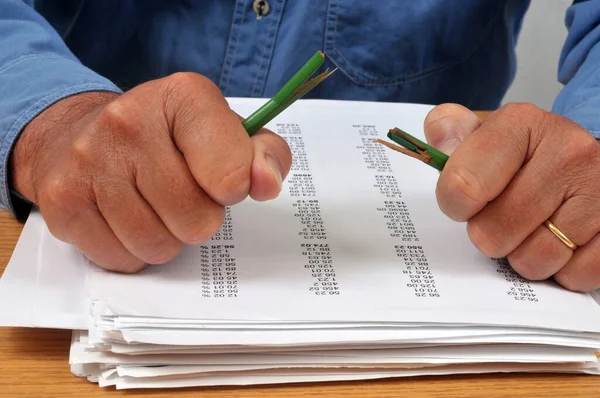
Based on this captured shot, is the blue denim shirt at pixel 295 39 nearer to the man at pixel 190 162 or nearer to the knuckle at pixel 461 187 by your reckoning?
the man at pixel 190 162

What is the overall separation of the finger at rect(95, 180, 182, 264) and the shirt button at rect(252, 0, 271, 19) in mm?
466

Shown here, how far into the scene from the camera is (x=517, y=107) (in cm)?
54

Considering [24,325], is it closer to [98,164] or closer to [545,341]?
[98,164]

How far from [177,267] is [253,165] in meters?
0.10

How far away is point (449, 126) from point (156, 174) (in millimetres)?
238

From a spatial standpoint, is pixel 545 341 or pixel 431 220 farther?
pixel 431 220

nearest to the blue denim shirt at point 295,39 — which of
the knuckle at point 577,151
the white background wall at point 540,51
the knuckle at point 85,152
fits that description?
the knuckle at point 577,151

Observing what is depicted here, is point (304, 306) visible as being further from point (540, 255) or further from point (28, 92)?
point (28, 92)

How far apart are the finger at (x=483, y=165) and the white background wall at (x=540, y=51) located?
1.32m

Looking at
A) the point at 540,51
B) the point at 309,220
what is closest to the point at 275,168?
the point at 309,220

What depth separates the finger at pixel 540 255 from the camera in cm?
53

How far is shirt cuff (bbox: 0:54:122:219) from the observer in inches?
22.7

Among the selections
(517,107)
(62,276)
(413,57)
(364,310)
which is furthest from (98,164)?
(413,57)

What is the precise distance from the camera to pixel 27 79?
606 millimetres
